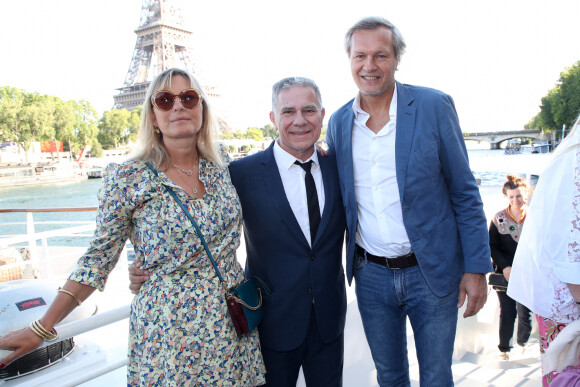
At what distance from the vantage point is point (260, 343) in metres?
1.80

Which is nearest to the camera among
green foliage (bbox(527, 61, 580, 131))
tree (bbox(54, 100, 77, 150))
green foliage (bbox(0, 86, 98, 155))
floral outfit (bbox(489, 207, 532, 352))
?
floral outfit (bbox(489, 207, 532, 352))

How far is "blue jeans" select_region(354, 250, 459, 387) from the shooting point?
1.78 m

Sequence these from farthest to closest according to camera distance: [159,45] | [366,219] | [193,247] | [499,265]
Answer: [159,45] < [499,265] < [366,219] < [193,247]

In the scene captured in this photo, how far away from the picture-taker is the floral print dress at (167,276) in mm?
1422

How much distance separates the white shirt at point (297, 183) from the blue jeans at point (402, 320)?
349 millimetres

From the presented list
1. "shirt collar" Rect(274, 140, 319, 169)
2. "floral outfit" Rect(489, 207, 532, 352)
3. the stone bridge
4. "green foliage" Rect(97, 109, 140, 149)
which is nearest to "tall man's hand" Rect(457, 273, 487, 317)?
"shirt collar" Rect(274, 140, 319, 169)

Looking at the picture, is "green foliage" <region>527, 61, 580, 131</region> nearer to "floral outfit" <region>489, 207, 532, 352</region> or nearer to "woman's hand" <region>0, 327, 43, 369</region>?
"floral outfit" <region>489, 207, 532, 352</region>

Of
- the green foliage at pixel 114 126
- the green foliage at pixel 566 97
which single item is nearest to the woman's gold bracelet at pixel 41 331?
the green foliage at pixel 566 97

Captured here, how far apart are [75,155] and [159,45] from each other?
19797 mm

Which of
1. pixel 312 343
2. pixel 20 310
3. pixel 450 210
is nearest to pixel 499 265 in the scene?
pixel 450 210

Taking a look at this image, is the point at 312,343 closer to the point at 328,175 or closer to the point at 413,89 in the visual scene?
the point at 328,175

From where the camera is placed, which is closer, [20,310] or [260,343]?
[260,343]

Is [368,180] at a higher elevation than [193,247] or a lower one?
higher

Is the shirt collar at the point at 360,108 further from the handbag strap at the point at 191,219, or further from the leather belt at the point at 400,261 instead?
the handbag strap at the point at 191,219
